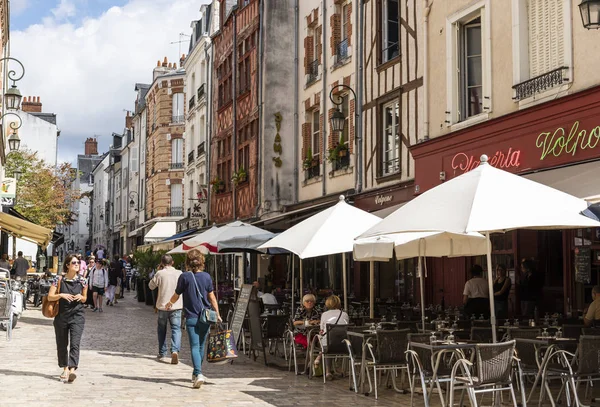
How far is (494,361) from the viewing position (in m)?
7.66

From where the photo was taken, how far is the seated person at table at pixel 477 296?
1334cm

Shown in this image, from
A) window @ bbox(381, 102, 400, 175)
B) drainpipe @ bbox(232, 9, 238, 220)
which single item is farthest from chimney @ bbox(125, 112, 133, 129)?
window @ bbox(381, 102, 400, 175)

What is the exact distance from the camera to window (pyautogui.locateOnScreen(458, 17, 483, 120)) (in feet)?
49.9

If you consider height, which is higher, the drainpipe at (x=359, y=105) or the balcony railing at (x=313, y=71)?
the balcony railing at (x=313, y=71)

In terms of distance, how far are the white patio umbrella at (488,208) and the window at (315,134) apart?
1567 centimetres

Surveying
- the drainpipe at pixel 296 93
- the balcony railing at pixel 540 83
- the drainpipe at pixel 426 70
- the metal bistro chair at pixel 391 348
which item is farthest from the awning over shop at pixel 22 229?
the metal bistro chair at pixel 391 348

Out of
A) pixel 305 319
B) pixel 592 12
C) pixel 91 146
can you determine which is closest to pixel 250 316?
pixel 305 319

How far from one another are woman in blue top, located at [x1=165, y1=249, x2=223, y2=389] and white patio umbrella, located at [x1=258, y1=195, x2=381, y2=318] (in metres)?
1.52

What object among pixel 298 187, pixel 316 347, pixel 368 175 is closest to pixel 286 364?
pixel 316 347

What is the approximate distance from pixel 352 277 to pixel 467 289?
→ 7.56 metres

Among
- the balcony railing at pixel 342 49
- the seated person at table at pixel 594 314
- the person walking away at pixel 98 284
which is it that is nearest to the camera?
the seated person at table at pixel 594 314

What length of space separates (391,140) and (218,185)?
590 inches

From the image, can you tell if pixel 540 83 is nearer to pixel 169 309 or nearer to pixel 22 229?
pixel 169 309

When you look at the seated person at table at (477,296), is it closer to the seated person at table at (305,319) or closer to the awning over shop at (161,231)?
the seated person at table at (305,319)
